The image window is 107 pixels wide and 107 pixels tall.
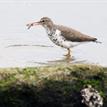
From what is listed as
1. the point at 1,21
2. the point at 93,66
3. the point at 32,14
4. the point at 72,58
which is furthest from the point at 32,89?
the point at 32,14

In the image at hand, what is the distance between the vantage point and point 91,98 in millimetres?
7688

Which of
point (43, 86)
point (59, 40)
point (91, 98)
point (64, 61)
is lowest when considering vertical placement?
point (91, 98)

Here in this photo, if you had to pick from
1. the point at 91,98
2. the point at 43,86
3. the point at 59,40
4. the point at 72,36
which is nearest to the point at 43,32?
the point at 72,36

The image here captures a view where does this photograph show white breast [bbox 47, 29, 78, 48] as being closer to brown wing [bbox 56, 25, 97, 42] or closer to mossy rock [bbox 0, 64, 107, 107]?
brown wing [bbox 56, 25, 97, 42]

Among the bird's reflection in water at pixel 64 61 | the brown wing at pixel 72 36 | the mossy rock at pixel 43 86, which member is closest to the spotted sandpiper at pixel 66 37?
the brown wing at pixel 72 36

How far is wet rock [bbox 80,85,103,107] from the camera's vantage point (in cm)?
768

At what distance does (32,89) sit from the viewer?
7.75m

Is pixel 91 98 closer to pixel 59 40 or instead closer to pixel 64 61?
pixel 64 61

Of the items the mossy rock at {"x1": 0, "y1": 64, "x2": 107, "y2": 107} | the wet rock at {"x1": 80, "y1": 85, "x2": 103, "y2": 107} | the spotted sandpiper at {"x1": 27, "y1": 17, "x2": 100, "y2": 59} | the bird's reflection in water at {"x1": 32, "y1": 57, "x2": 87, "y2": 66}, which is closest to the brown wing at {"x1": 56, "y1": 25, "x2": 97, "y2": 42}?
the spotted sandpiper at {"x1": 27, "y1": 17, "x2": 100, "y2": 59}

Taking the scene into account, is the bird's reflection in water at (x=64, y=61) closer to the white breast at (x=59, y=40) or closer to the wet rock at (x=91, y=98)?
the white breast at (x=59, y=40)

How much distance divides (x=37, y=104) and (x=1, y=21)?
18.9 feet

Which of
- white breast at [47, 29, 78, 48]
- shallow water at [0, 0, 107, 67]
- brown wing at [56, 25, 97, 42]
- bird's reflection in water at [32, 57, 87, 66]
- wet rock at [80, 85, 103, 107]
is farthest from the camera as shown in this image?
brown wing at [56, 25, 97, 42]

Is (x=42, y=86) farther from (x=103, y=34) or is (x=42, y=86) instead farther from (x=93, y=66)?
(x=103, y=34)

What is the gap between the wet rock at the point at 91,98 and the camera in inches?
302
